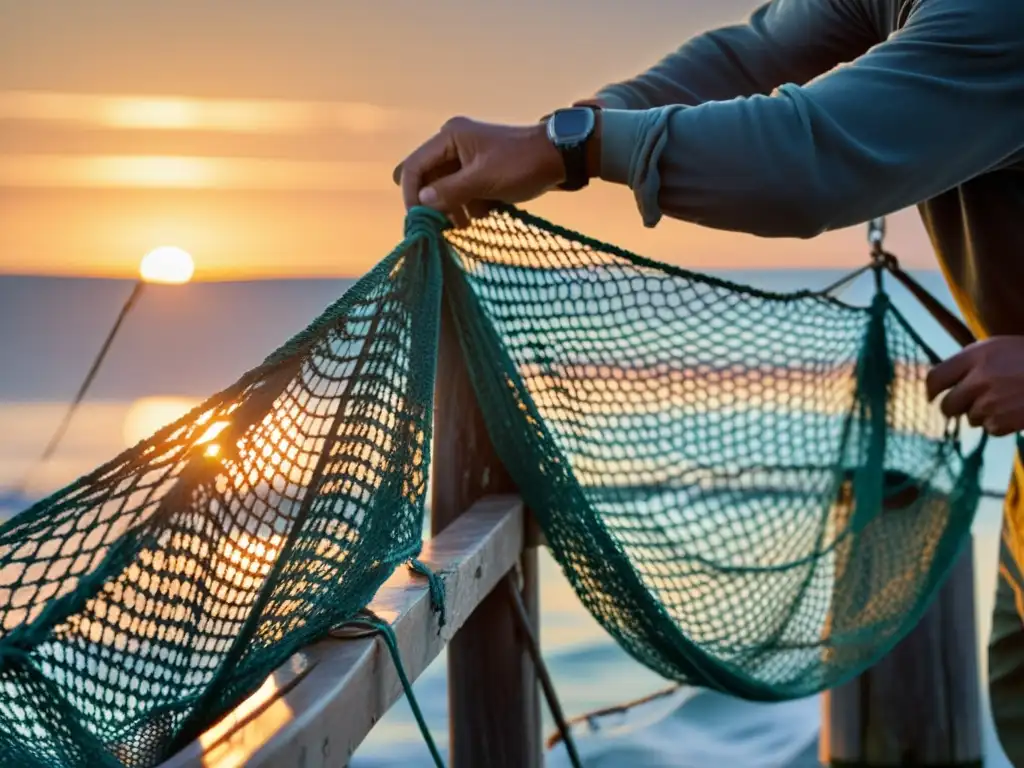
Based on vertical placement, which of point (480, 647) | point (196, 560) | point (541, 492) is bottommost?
point (480, 647)

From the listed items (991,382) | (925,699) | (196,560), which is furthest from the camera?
(925,699)

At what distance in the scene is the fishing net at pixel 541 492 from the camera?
1086 mm

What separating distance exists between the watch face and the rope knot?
21cm

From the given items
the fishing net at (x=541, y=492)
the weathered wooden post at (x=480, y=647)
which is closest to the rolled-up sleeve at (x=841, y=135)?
the fishing net at (x=541, y=492)

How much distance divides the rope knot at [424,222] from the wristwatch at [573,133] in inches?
8.0

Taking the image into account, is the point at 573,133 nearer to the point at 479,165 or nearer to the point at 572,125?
the point at 572,125

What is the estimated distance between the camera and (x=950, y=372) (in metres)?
2.32

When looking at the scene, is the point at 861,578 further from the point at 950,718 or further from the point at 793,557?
the point at 950,718

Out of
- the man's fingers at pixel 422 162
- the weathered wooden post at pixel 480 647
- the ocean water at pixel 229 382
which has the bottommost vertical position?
the ocean water at pixel 229 382

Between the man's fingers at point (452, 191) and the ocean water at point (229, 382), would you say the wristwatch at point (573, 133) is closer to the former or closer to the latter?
the man's fingers at point (452, 191)

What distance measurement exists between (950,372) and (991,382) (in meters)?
0.11

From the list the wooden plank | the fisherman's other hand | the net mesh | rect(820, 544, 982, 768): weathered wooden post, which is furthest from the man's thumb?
rect(820, 544, 982, 768): weathered wooden post

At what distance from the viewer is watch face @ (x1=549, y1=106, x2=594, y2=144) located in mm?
1625

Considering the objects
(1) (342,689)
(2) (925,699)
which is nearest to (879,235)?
(2) (925,699)
